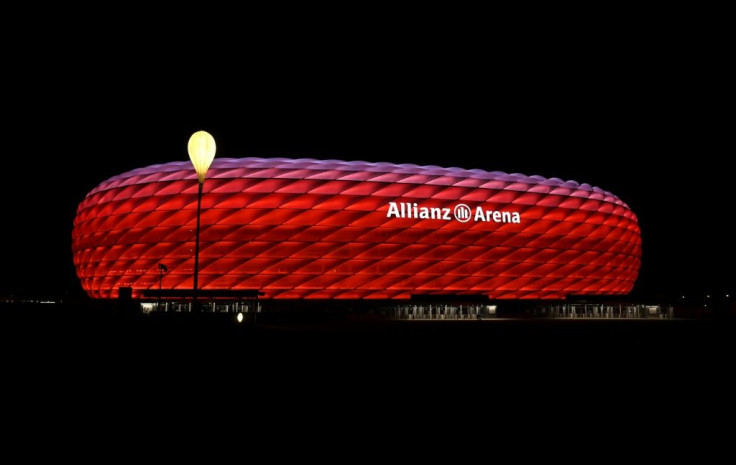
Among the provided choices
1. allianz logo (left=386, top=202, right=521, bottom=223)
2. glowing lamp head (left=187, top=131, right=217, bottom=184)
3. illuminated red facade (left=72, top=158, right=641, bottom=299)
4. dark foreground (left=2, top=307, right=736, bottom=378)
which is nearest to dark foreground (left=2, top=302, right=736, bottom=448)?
dark foreground (left=2, top=307, right=736, bottom=378)

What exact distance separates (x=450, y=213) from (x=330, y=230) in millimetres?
8385

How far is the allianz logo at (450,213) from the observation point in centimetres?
4222

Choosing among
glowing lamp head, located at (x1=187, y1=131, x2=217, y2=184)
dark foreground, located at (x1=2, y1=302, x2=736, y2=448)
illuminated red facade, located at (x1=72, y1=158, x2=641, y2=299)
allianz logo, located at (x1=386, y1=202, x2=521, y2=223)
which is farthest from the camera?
allianz logo, located at (x1=386, y1=202, x2=521, y2=223)

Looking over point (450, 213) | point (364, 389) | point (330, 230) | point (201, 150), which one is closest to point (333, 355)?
point (364, 389)

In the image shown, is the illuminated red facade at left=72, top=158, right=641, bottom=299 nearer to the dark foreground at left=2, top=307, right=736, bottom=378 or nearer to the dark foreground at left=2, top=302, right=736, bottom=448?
A: the dark foreground at left=2, top=307, right=736, bottom=378

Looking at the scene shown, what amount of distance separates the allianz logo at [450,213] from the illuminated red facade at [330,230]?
0.25 ft

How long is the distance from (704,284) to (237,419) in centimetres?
8963

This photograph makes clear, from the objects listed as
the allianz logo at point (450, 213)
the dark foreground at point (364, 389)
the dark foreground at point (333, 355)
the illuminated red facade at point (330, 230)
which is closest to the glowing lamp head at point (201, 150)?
the dark foreground at point (333, 355)

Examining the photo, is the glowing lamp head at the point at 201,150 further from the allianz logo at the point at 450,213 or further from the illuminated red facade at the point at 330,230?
the allianz logo at the point at 450,213

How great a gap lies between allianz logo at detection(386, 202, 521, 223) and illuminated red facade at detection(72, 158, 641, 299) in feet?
0.25

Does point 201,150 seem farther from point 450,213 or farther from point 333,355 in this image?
point 450,213

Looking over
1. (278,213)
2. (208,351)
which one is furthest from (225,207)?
(208,351)

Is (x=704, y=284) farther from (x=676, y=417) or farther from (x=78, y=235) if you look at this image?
(x=676, y=417)

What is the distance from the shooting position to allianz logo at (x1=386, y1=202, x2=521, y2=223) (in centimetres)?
4222
